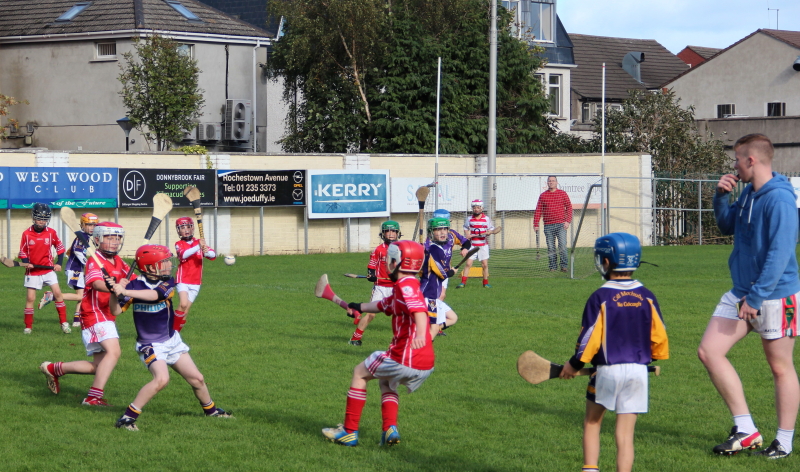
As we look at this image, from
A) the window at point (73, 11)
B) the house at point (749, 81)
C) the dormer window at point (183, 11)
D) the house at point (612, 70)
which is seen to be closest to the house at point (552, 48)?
the house at point (612, 70)

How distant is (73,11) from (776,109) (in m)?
31.9

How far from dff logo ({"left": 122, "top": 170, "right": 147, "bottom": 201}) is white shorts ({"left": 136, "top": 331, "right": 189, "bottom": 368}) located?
18498 millimetres

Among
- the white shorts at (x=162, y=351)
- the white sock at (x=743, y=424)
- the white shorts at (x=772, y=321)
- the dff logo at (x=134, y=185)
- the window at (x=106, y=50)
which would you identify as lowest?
the white sock at (x=743, y=424)

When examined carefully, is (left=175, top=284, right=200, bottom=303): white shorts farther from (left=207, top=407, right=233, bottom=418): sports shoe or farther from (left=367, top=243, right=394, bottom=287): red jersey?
(left=207, top=407, right=233, bottom=418): sports shoe

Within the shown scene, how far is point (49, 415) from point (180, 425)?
1266mm

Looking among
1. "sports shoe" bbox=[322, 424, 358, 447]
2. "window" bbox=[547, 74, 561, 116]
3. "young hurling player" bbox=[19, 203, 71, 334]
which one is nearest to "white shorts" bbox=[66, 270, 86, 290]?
"young hurling player" bbox=[19, 203, 71, 334]

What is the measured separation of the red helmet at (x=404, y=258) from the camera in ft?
21.6

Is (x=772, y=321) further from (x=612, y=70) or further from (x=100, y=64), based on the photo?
(x=612, y=70)

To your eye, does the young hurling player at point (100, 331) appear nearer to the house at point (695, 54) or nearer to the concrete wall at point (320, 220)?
the concrete wall at point (320, 220)

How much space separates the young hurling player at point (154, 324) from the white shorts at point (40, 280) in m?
6.28

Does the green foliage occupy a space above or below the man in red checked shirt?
above

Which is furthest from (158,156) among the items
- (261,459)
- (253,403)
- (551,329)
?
(261,459)

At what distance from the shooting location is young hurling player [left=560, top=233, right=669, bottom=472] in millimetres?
5191

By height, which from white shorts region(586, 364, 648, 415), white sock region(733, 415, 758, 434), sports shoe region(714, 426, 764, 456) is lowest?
sports shoe region(714, 426, 764, 456)
